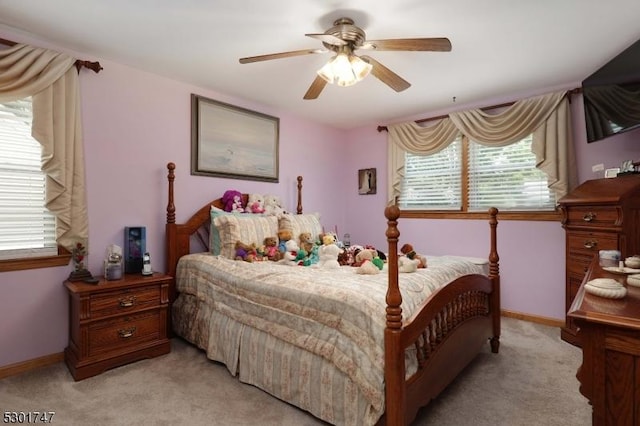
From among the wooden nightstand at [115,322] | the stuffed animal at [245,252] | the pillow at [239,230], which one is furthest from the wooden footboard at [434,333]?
the wooden nightstand at [115,322]

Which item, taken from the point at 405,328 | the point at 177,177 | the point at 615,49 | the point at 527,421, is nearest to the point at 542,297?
→ the point at 527,421

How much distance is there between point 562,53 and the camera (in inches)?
103

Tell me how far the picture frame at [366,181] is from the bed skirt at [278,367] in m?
2.85

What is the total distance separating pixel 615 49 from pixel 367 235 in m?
3.20

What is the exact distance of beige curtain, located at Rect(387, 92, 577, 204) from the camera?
10.5 feet

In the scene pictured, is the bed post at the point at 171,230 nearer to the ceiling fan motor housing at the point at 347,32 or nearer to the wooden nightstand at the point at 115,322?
the wooden nightstand at the point at 115,322

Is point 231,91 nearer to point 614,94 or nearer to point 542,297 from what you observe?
point 614,94

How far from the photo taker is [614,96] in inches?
101

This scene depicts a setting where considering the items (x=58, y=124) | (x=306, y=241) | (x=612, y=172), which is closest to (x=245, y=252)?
(x=306, y=241)

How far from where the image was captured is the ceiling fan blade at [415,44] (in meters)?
1.87

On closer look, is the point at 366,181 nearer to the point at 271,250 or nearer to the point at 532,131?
the point at 532,131

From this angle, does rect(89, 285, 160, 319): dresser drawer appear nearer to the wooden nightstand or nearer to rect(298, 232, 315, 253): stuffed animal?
the wooden nightstand

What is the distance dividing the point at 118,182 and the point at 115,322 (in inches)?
45.5

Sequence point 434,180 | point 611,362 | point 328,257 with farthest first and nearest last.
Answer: point 434,180 → point 328,257 → point 611,362
